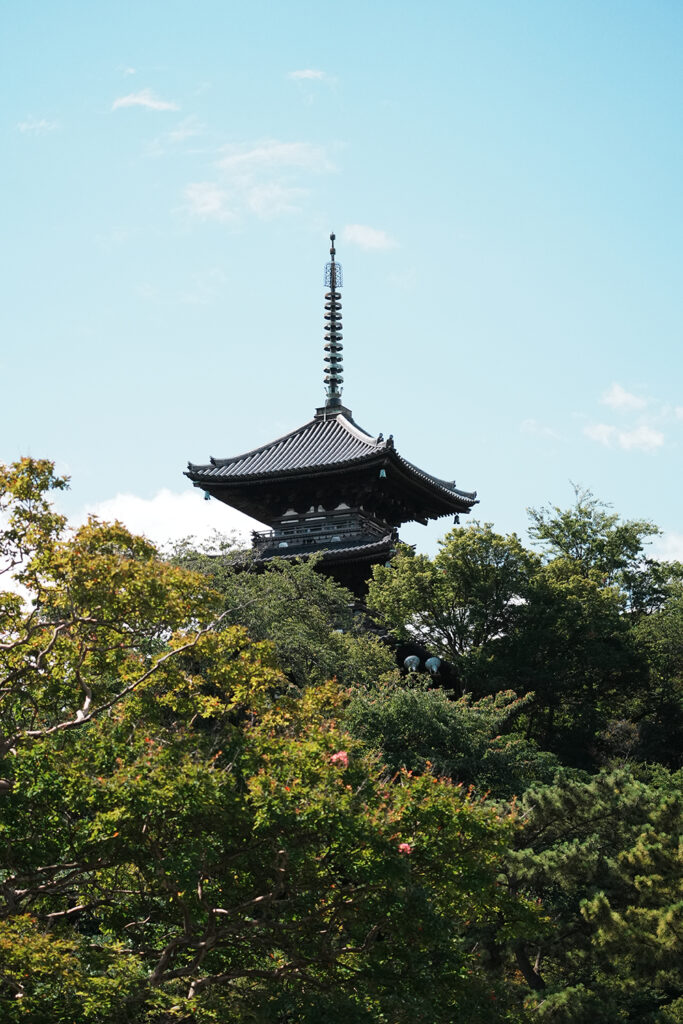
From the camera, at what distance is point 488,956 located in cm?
1866

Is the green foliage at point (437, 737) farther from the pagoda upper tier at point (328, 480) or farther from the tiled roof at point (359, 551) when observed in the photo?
the pagoda upper tier at point (328, 480)

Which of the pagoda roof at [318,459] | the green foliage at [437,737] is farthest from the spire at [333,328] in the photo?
the green foliage at [437,737]

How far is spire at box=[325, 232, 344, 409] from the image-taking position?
44875 millimetres

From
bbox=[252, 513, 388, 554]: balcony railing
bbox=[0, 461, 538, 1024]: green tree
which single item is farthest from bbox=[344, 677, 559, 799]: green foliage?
bbox=[252, 513, 388, 554]: balcony railing

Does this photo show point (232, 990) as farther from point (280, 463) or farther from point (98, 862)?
point (280, 463)

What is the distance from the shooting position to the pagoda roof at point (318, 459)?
37.0 meters

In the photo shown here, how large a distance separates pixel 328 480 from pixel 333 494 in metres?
0.60

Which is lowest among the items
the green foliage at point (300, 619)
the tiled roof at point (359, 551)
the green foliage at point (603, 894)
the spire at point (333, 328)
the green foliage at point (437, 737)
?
the green foliage at point (603, 894)

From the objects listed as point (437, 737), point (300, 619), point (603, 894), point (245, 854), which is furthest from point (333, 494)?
point (245, 854)

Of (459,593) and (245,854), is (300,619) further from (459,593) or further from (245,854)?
(245,854)

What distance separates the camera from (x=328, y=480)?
38.1m

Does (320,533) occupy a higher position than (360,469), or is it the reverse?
(360,469)

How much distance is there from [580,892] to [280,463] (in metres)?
21.5

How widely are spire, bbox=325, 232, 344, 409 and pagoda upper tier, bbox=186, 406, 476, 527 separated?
3.90m
